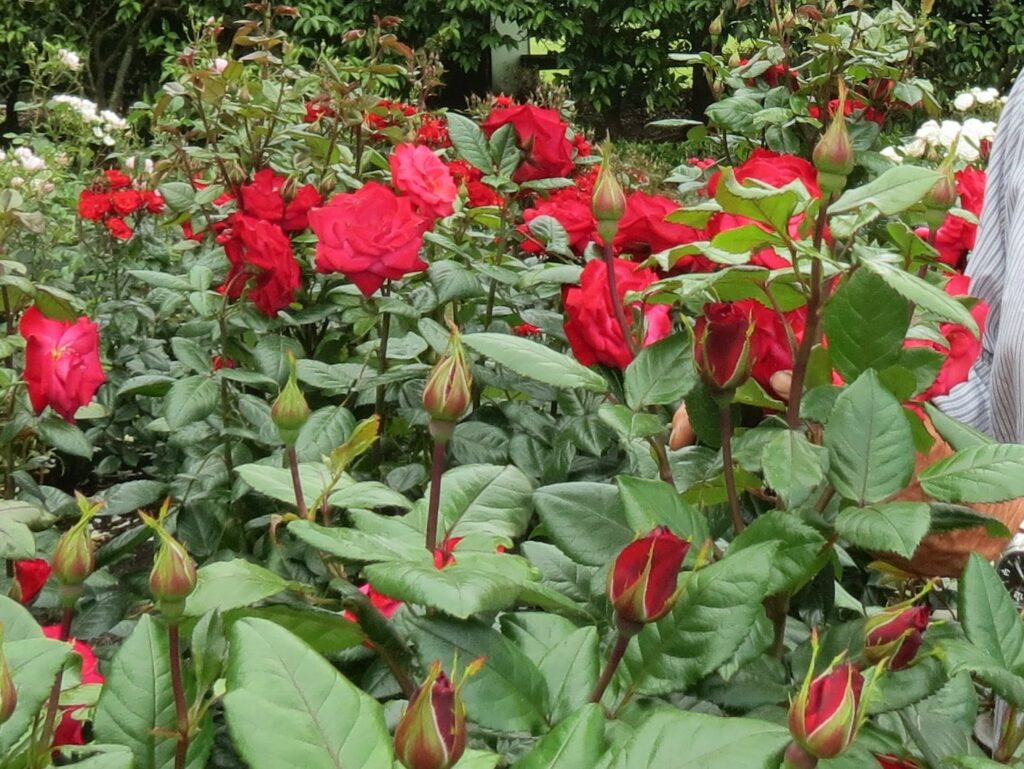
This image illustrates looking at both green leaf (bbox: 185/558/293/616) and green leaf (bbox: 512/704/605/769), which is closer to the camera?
green leaf (bbox: 512/704/605/769)

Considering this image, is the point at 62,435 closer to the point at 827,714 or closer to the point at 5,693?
the point at 5,693

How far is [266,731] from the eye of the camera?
37 centimetres

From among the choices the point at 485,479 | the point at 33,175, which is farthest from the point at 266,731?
A: the point at 33,175

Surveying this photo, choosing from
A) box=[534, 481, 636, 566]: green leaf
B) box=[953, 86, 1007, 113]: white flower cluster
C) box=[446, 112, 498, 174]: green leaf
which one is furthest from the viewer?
box=[953, 86, 1007, 113]: white flower cluster

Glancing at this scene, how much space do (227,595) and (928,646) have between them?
1.02ft

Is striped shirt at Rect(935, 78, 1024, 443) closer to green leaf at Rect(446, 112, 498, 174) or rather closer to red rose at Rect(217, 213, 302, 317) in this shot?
green leaf at Rect(446, 112, 498, 174)

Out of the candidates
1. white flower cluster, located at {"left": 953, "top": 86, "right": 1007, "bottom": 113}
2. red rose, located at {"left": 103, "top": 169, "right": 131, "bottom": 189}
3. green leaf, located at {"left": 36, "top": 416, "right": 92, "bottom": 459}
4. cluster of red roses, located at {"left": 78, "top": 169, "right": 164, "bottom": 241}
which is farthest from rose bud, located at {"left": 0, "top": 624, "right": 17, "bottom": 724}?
white flower cluster, located at {"left": 953, "top": 86, "right": 1007, "bottom": 113}

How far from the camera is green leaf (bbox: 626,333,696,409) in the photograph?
1.91ft

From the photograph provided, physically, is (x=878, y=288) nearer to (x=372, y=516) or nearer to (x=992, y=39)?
(x=372, y=516)

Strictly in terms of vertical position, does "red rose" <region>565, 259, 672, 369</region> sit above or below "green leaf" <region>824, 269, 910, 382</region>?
below

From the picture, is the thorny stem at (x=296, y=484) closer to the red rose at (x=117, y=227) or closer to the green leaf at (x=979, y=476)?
the green leaf at (x=979, y=476)

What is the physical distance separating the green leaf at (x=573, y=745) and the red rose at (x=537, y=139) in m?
1.00

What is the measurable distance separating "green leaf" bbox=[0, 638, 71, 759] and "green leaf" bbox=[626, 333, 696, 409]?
297 millimetres

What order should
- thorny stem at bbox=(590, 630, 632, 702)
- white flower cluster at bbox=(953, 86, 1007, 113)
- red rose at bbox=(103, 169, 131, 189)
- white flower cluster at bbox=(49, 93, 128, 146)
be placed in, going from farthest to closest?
white flower cluster at bbox=(49, 93, 128, 146) → white flower cluster at bbox=(953, 86, 1007, 113) → red rose at bbox=(103, 169, 131, 189) → thorny stem at bbox=(590, 630, 632, 702)
